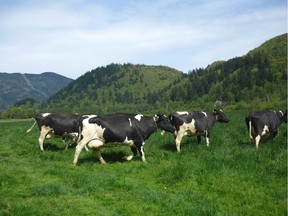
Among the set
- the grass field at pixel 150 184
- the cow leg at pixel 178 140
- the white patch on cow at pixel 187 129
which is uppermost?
the white patch on cow at pixel 187 129

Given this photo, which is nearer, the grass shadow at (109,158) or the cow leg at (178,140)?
the grass shadow at (109,158)

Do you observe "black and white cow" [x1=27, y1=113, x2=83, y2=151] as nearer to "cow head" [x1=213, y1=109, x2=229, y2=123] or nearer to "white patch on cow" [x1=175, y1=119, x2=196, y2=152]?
"white patch on cow" [x1=175, y1=119, x2=196, y2=152]

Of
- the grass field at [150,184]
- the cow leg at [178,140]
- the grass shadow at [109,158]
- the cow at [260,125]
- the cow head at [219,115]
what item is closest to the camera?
the grass field at [150,184]

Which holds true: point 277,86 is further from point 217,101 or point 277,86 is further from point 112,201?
point 112,201

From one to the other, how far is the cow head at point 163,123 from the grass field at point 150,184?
156cm

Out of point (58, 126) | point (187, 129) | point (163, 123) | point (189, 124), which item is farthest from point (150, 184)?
point (58, 126)

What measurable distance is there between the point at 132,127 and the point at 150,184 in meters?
4.79

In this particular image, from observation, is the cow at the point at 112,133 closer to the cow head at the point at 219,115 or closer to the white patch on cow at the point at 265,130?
the white patch on cow at the point at 265,130

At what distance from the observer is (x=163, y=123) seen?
18734 millimetres

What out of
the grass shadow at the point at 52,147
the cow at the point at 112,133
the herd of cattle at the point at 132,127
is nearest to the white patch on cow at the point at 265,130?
the herd of cattle at the point at 132,127

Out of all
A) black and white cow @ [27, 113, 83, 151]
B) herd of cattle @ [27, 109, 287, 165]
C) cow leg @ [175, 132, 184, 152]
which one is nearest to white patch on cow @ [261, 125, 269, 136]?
herd of cattle @ [27, 109, 287, 165]

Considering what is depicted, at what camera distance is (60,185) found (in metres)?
11.4

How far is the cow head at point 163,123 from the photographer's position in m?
18.5

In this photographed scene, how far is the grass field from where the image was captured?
9555mm
